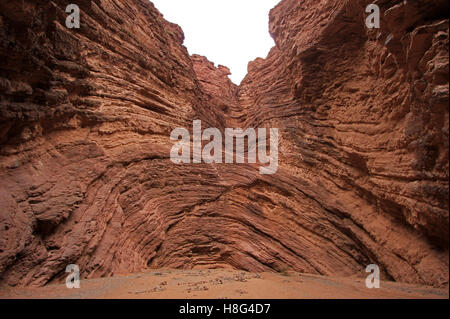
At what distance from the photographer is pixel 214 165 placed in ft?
Result: 38.0

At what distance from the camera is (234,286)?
4996 millimetres

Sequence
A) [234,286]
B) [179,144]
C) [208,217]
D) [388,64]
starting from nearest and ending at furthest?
[234,286]
[388,64]
[208,217]
[179,144]

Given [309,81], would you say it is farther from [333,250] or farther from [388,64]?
[333,250]

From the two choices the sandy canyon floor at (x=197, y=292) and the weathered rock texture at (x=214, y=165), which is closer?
the sandy canyon floor at (x=197, y=292)

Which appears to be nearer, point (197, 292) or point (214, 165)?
point (197, 292)

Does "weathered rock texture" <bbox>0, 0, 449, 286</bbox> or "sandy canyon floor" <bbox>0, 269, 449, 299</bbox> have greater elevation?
"weathered rock texture" <bbox>0, 0, 449, 286</bbox>

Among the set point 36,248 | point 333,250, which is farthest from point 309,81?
point 36,248

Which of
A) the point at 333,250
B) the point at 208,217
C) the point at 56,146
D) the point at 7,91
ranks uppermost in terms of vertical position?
the point at 7,91

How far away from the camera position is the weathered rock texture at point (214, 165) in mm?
5414

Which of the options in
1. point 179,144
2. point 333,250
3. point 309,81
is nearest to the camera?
point 333,250

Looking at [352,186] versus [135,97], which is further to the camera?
[135,97]

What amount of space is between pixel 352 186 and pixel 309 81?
5.77m

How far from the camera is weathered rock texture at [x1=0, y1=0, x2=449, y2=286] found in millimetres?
5414

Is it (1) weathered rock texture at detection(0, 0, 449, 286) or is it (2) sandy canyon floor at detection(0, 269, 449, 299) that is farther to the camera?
(1) weathered rock texture at detection(0, 0, 449, 286)
